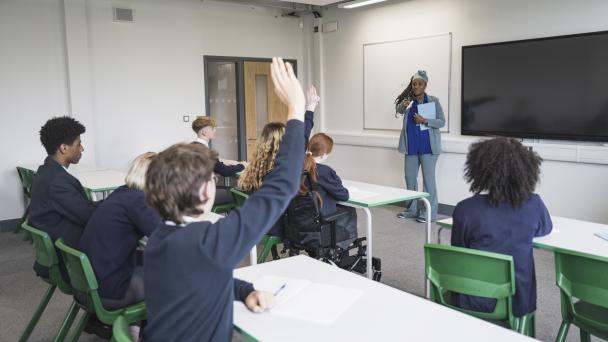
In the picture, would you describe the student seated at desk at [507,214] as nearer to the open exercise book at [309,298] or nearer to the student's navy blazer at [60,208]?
the open exercise book at [309,298]

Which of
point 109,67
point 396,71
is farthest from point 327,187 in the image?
point 109,67

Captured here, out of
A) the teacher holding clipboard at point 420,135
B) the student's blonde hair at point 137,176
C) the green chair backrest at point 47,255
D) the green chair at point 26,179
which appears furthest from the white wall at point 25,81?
the student's blonde hair at point 137,176

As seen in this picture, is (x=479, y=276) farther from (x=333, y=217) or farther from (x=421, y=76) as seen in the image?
(x=421, y=76)

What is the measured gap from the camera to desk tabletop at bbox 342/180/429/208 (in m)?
3.49

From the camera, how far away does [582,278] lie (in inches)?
81.4

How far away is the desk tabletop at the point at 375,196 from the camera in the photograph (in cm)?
349

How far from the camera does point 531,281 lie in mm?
2270

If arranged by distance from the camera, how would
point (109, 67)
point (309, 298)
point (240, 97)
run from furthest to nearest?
point (240, 97)
point (109, 67)
point (309, 298)

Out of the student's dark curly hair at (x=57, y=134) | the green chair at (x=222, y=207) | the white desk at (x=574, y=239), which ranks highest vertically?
the student's dark curly hair at (x=57, y=134)

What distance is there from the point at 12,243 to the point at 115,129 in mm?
1819

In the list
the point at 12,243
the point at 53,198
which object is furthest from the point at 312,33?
the point at 53,198

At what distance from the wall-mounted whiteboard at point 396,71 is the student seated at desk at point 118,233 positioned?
15.1ft

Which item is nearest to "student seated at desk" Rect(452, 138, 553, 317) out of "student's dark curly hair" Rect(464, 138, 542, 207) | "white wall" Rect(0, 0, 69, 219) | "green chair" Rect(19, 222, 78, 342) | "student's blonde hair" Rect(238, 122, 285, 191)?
"student's dark curly hair" Rect(464, 138, 542, 207)

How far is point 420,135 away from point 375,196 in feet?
8.16
